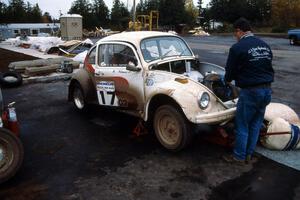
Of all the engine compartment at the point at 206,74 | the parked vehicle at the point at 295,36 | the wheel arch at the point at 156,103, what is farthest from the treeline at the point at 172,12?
the wheel arch at the point at 156,103

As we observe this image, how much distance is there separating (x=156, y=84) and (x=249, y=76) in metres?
1.59

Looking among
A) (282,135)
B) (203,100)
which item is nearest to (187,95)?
A: (203,100)

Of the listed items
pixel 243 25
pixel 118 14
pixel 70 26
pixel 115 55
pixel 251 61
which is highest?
pixel 118 14

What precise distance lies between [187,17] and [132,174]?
69.1m

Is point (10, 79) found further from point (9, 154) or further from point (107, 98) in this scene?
point (9, 154)

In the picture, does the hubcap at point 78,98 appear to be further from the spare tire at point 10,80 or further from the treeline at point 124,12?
the treeline at point 124,12

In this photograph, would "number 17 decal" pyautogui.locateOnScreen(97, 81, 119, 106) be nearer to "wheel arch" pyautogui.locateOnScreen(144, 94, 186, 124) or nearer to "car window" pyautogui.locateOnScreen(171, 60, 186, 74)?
"wheel arch" pyautogui.locateOnScreen(144, 94, 186, 124)

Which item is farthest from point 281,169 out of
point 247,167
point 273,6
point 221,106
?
point 273,6

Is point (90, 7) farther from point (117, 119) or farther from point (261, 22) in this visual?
point (117, 119)

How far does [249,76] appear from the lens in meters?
4.98

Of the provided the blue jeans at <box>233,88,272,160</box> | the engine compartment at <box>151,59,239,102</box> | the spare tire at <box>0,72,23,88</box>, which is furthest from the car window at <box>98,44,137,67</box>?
the spare tire at <box>0,72,23,88</box>

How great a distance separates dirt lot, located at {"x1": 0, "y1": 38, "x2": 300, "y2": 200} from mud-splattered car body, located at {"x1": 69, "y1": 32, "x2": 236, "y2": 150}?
0.49m

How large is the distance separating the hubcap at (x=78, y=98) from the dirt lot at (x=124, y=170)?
0.77 m

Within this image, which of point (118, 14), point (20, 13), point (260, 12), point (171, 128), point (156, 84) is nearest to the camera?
point (171, 128)
